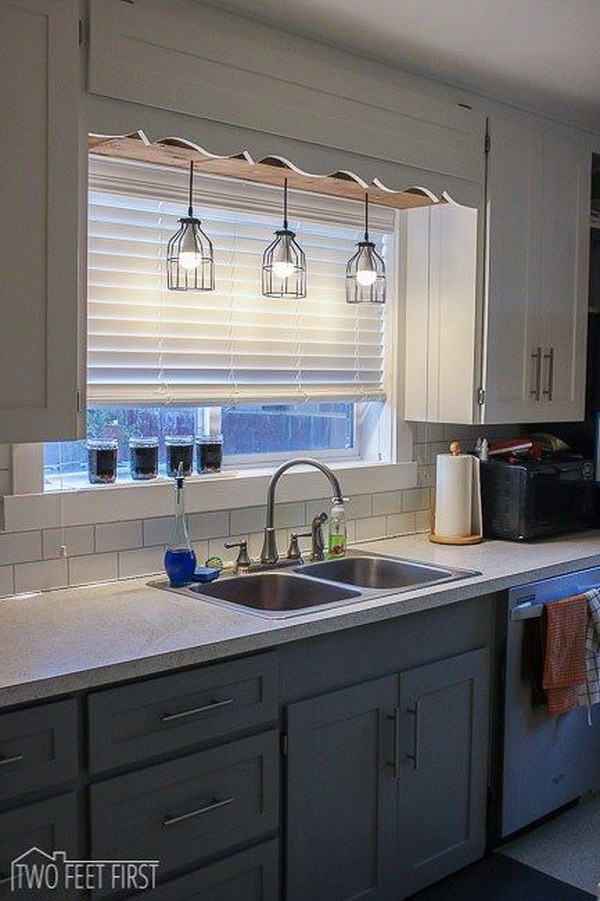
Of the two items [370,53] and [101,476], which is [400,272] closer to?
[370,53]

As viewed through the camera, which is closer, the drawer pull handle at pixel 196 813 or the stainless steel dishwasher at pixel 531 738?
the drawer pull handle at pixel 196 813

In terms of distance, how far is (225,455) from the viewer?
318cm

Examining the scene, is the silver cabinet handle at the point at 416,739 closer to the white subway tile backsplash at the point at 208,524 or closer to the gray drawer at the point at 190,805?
the gray drawer at the point at 190,805

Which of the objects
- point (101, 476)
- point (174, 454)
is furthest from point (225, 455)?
point (101, 476)

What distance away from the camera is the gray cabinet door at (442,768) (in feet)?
8.71

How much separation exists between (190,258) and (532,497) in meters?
1.49

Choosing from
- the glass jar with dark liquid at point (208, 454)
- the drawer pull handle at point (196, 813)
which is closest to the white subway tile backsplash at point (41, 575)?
the glass jar with dark liquid at point (208, 454)

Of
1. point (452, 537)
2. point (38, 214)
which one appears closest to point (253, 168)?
point (38, 214)

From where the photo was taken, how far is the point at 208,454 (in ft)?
9.90

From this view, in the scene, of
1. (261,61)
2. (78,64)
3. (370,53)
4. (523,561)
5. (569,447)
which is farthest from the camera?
(569,447)

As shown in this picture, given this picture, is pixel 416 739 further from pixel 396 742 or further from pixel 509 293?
pixel 509 293

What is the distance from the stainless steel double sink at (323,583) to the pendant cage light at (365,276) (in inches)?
33.3

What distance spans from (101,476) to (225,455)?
1.74ft

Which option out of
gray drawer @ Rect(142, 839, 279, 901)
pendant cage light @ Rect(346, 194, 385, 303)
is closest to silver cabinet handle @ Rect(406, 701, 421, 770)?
gray drawer @ Rect(142, 839, 279, 901)
